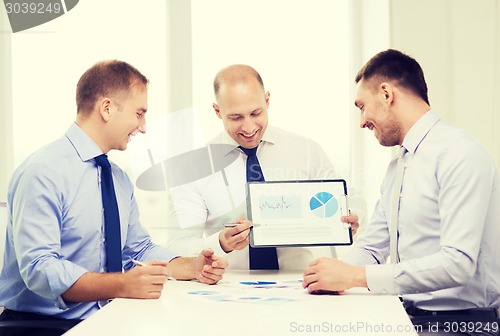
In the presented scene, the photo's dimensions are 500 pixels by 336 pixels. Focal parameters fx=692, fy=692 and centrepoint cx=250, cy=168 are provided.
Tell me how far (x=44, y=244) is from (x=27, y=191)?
197mm

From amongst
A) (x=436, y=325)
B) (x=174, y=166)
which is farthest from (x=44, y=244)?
(x=174, y=166)

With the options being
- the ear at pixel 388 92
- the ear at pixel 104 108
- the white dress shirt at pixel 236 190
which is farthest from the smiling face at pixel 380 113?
the ear at pixel 104 108

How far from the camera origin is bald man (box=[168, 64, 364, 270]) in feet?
10.4

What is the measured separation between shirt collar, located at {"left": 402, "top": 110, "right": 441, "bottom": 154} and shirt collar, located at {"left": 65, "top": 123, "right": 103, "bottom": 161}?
1181 millimetres

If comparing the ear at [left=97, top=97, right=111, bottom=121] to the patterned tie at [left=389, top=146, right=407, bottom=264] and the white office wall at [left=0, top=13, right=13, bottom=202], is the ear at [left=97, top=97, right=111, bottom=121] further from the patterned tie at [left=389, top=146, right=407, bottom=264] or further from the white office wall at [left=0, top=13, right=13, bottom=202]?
the white office wall at [left=0, top=13, right=13, bottom=202]

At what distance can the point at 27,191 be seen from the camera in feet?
7.63

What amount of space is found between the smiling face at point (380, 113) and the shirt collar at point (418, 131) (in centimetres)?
6

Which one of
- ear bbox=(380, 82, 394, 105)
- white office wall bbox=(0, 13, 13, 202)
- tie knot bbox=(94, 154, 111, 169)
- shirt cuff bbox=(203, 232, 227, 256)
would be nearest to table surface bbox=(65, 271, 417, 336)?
shirt cuff bbox=(203, 232, 227, 256)

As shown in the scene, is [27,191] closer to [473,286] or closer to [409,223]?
[409,223]

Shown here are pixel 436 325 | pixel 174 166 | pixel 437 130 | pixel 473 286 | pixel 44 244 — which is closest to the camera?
pixel 436 325

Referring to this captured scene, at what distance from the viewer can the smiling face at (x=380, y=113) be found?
2.69 m

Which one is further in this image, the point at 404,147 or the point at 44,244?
the point at 404,147

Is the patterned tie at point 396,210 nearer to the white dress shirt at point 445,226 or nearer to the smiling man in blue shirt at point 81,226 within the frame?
the white dress shirt at point 445,226

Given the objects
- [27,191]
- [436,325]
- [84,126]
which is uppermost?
[84,126]
